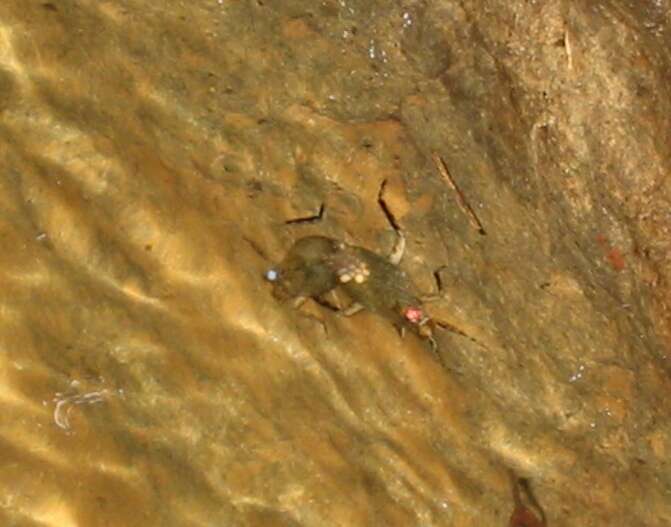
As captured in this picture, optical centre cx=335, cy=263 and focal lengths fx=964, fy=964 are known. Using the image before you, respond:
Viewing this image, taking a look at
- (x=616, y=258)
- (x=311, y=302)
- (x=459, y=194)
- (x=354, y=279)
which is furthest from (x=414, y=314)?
(x=616, y=258)

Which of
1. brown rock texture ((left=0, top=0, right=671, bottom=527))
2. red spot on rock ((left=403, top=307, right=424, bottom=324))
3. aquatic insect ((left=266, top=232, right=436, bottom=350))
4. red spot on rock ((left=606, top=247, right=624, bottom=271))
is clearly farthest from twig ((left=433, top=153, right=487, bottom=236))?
red spot on rock ((left=606, top=247, right=624, bottom=271))

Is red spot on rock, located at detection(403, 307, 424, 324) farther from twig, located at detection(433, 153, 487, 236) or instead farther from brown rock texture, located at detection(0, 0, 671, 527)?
twig, located at detection(433, 153, 487, 236)

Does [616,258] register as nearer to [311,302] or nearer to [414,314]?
[414,314]

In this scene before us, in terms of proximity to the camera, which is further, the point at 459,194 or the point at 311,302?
→ the point at 459,194

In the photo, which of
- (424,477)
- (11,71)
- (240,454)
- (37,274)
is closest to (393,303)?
(424,477)

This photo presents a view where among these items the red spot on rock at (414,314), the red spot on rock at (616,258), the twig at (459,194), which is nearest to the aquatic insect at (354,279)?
the red spot on rock at (414,314)

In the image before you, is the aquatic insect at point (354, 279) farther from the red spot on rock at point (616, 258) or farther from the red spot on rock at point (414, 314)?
the red spot on rock at point (616, 258)

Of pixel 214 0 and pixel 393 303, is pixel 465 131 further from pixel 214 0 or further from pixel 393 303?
pixel 214 0

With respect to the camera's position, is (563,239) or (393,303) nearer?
(393,303)
